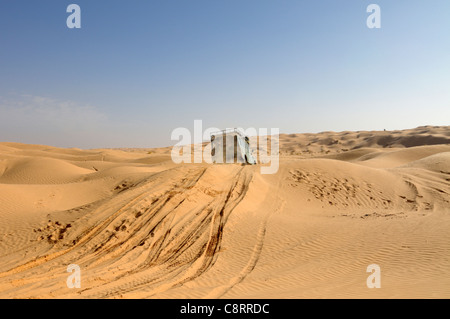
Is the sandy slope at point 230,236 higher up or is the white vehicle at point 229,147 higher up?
the white vehicle at point 229,147

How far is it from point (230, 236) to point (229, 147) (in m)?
10.0

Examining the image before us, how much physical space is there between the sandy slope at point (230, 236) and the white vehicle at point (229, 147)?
3031 mm

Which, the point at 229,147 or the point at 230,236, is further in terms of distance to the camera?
the point at 229,147

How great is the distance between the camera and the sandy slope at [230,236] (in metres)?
5.09

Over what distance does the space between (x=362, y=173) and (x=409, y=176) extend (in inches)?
100

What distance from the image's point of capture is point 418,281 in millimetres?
4664

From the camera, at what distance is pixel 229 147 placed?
57.4 feet

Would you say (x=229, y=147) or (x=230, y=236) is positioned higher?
(x=229, y=147)

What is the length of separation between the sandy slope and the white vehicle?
3031mm

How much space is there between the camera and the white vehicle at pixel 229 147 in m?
17.3

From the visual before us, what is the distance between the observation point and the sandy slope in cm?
509

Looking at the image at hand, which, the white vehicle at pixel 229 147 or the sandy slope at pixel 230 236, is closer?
the sandy slope at pixel 230 236

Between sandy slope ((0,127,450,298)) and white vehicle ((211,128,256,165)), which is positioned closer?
sandy slope ((0,127,450,298))
